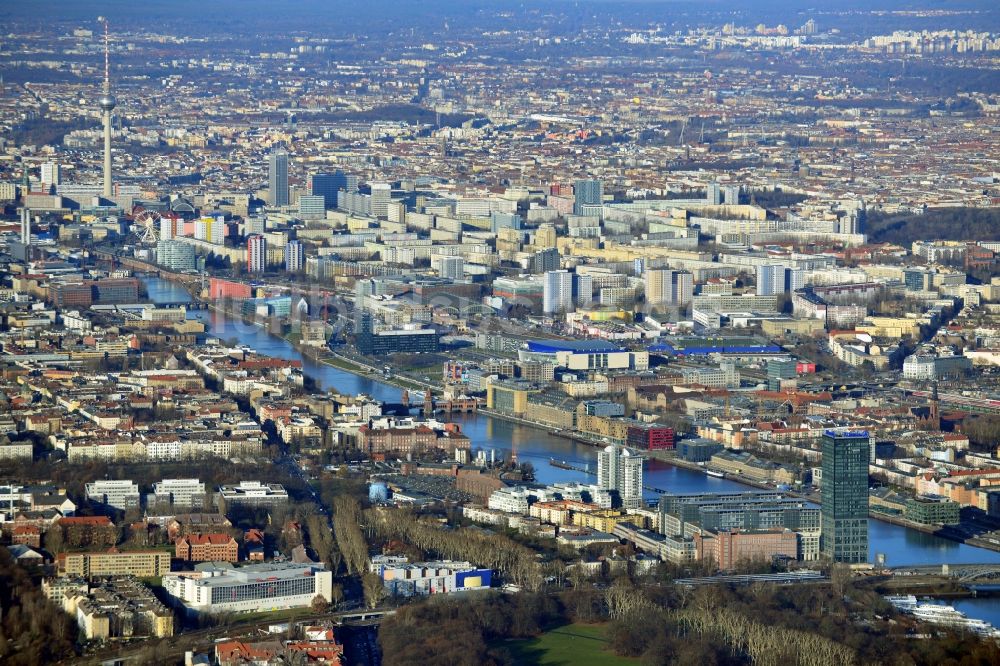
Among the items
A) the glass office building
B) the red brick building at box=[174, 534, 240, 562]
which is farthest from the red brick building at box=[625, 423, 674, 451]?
the red brick building at box=[174, 534, 240, 562]

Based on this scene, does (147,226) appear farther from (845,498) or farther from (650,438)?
(845,498)

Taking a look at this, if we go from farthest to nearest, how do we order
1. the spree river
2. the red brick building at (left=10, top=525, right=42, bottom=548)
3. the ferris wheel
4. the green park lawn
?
1. the ferris wheel
2. the spree river
3. the red brick building at (left=10, top=525, right=42, bottom=548)
4. the green park lawn

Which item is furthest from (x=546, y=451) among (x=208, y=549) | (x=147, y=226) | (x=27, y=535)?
(x=147, y=226)

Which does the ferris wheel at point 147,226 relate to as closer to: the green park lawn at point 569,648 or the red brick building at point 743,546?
the red brick building at point 743,546

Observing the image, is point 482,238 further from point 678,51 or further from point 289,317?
point 678,51

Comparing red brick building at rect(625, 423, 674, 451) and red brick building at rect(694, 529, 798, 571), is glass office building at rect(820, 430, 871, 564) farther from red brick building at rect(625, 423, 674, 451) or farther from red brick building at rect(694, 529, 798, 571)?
red brick building at rect(625, 423, 674, 451)

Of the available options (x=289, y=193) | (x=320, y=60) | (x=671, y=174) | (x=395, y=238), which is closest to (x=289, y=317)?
(x=395, y=238)
